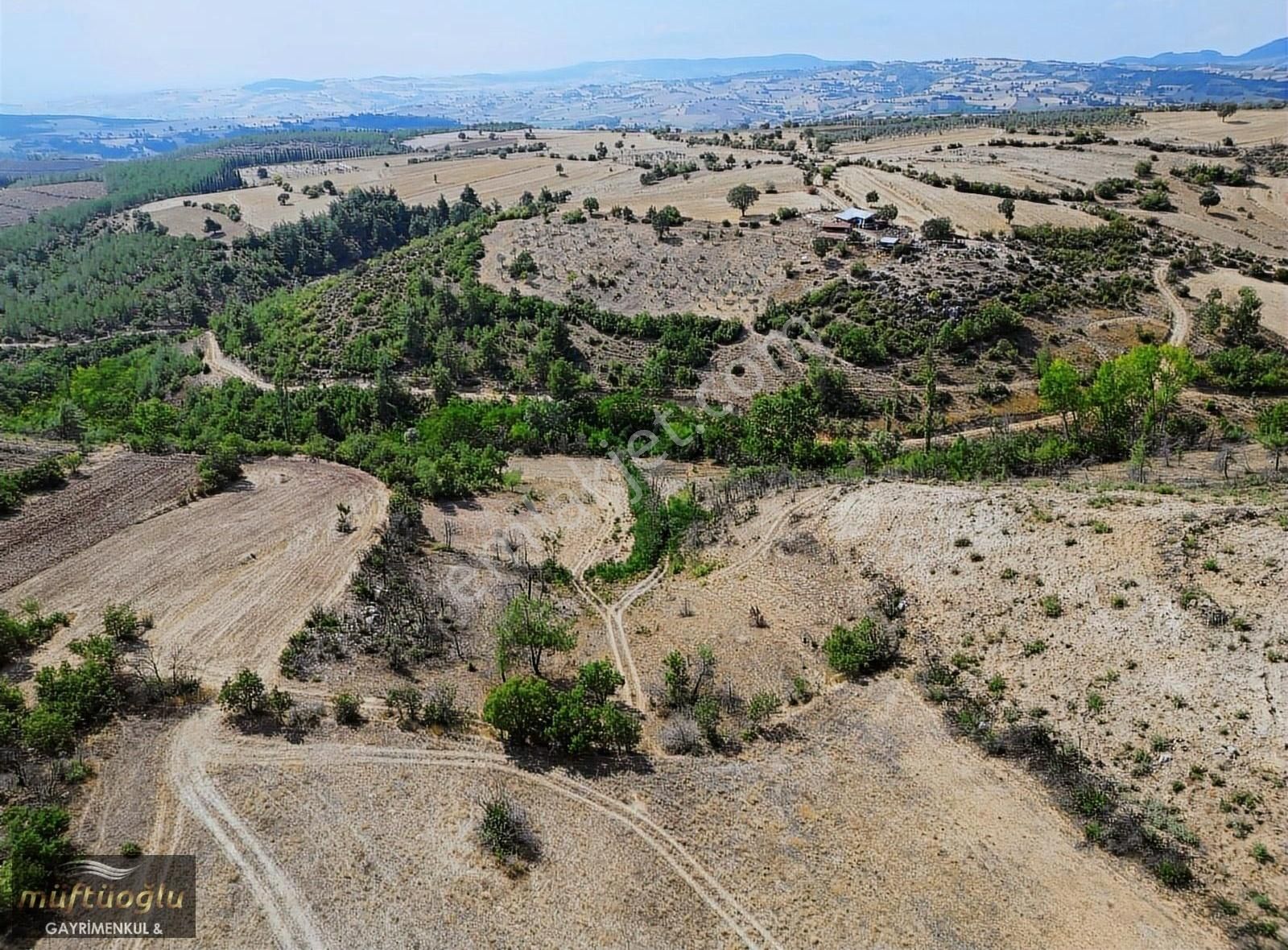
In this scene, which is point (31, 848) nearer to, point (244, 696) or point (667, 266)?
point (244, 696)

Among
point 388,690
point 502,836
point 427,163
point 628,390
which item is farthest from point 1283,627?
point 427,163

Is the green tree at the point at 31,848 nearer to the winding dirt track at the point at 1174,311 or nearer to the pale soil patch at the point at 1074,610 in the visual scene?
the pale soil patch at the point at 1074,610

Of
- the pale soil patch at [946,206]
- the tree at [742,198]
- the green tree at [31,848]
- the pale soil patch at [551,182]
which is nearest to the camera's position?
the green tree at [31,848]

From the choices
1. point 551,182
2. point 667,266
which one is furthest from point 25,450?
point 551,182

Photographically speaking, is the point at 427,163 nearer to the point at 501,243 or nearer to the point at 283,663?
the point at 501,243

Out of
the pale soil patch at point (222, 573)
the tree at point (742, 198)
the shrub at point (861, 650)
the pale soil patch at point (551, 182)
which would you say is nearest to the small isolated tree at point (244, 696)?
the pale soil patch at point (222, 573)

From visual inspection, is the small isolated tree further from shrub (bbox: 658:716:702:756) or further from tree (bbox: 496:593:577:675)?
shrub (bbox: 658:716:702:756)

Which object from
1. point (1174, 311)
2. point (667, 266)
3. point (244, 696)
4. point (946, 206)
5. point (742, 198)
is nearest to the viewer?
point (244, 696)
